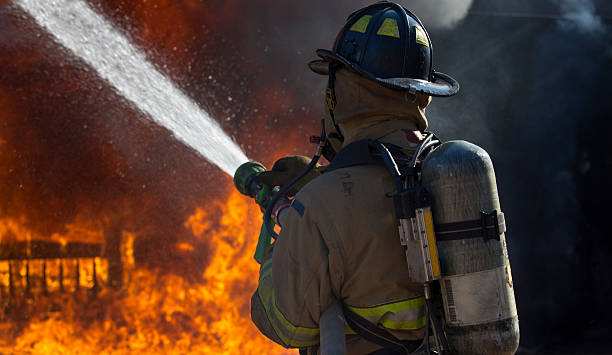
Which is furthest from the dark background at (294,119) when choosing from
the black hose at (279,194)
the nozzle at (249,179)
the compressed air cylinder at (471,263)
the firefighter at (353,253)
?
the compressed air cylinder at (471,263)

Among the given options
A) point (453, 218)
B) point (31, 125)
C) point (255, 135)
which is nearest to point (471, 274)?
point (453, 218)

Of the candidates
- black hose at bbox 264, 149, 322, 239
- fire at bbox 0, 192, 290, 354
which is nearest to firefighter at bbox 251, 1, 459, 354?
black hose at bbox 264, 149, 322, 239

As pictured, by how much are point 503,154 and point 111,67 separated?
5.42 meters

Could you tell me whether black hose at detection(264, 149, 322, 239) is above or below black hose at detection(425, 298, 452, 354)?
above

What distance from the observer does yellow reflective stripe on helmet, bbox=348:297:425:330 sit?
1.86 m

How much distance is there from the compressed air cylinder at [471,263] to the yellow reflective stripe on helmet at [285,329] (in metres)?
0.47

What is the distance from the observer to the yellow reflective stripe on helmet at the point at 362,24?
2163 mm

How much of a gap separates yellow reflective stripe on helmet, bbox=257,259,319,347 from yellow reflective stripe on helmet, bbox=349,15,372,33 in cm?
103

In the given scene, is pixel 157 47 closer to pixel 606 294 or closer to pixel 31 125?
pixel 31 125

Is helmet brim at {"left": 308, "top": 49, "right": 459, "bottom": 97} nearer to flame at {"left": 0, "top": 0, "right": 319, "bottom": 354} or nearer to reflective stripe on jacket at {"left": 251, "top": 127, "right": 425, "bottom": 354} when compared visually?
reflective stripe on jacket at {"left": 251, "top": 127, "right": 425, "bottom": 354}

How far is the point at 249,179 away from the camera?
288 centimetres

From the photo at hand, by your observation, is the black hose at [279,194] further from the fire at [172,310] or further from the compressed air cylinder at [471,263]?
the fire at [172,310]

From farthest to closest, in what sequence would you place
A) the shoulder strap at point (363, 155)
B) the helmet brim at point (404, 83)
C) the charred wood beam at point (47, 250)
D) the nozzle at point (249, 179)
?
the charred wood beam at point (47, 250) → the nozzle at point (249, 179) → the helmet brim at point (404, 83) → the shoulder strap at point (363, 155)

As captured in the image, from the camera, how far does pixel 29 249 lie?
7.07 meters
